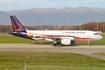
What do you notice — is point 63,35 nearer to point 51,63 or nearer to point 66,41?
point 66,41

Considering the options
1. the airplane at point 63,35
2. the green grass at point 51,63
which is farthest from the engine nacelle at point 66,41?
the green grass at point 51,63

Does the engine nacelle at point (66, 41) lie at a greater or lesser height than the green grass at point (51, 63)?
greater

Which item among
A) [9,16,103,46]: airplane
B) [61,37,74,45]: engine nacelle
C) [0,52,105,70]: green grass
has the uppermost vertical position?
[9,16,103,46]: airplane

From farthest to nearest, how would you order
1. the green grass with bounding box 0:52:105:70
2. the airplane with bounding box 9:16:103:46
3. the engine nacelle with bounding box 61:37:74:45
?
the airplane with bounding box 9:16:103:46 → the engine nacelle with bounding box 61:37:74:45 → the green grass with bounding box 0:52:105:70

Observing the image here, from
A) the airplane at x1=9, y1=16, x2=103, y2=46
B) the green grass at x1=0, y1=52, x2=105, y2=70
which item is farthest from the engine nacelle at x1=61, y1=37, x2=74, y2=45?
the green grass at x1=0, y1=52, x2=105, y2=70

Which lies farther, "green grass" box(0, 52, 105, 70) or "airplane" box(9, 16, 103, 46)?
"airplane" box(9, 16, 103, 46)

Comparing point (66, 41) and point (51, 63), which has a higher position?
point (66, 41)

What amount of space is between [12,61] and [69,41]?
22618mm

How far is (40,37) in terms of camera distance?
178ft

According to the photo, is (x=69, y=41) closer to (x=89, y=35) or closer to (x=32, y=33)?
(x=89, y=35)

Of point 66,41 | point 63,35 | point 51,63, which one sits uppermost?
point 63,35

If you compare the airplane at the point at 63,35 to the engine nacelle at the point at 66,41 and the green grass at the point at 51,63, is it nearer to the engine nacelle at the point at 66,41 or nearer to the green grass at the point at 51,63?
the engine nacelle at the point at 66,41

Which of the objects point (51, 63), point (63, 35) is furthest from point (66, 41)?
point (51, 63)

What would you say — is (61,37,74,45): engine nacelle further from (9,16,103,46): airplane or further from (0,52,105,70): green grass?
(0,52,105,70): green grass
